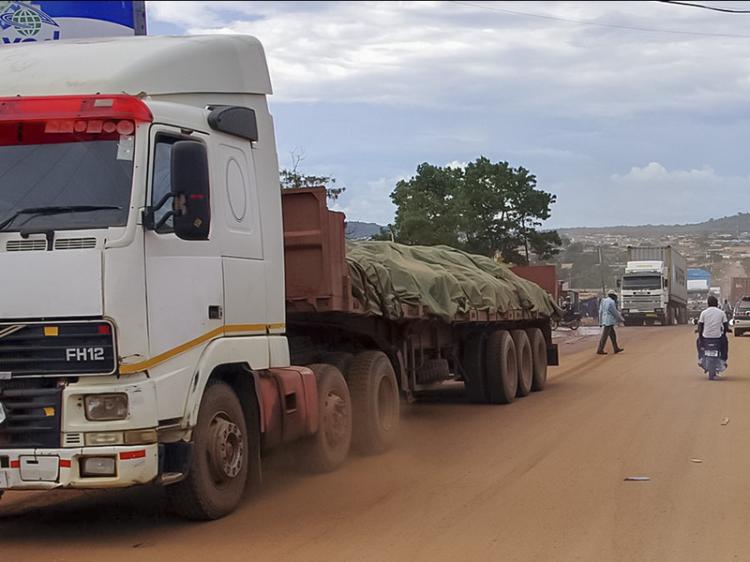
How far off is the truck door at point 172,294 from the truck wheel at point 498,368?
8.35m

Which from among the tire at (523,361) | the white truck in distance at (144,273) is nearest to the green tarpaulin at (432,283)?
the tire at (523,361)

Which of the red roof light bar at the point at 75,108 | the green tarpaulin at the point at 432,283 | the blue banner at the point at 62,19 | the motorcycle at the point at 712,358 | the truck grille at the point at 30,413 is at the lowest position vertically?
the motorcycle at the point at 712,358

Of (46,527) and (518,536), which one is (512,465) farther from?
(46,527)

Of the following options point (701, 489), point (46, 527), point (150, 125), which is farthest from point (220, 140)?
point (701, 489)

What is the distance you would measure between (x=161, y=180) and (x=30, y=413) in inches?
68.6

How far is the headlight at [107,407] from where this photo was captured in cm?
657

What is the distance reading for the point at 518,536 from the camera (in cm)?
692

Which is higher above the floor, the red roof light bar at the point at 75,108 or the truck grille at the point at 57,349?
the red roof light bar at the point at 75,108

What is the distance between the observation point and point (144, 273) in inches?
263

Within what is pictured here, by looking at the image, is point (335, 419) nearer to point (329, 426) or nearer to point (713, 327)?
point (329, 426)

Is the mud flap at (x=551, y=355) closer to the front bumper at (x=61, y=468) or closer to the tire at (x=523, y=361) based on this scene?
the tire at (x=523, y=361)

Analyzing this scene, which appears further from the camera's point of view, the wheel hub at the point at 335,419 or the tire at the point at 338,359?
the tire at the point at 338,359

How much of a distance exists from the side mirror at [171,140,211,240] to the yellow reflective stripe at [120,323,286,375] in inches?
30.4

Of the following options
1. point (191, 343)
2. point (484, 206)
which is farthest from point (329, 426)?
point (484, 206)
